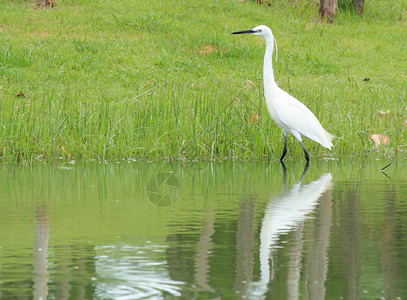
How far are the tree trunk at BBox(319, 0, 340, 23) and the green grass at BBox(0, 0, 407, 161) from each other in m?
0.21

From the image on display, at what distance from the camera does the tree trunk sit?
16.7m

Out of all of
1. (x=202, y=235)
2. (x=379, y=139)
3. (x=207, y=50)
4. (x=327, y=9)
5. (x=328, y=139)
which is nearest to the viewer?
(x=202, y=235)

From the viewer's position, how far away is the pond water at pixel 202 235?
274 centimetres

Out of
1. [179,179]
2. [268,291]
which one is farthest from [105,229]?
[179,179]

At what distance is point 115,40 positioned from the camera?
1415 centimetres

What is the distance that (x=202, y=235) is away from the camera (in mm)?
3705

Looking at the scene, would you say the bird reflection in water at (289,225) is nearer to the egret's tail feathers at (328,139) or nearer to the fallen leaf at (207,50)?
the egret's tail feathers at (328,139)

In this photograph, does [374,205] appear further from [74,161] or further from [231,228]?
[74,161]

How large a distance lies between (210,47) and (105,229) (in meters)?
10.3

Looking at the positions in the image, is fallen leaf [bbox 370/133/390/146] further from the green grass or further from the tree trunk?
A: the tree trunk

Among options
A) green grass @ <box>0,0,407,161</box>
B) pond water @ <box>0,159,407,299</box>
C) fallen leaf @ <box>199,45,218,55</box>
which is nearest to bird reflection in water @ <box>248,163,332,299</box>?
pond water @ <box>0,159,407,299</box>

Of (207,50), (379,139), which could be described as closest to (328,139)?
(379,139)

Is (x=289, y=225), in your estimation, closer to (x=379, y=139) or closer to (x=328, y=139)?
(x=328, y=139)

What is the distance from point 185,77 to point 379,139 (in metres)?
4.79
